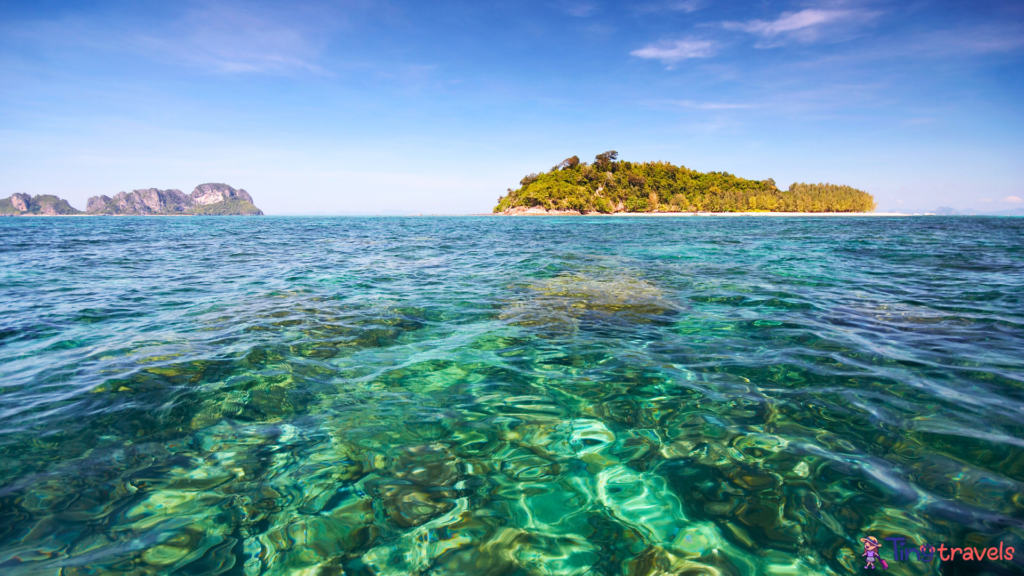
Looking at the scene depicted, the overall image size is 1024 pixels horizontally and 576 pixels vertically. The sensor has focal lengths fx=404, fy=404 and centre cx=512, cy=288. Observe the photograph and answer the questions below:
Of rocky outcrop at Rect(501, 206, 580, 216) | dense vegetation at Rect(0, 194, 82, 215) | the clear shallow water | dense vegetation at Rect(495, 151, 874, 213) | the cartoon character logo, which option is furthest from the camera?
dense vegetation at Rect(0, 194, 82, 215)

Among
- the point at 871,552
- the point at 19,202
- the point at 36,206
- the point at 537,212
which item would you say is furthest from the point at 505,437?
the point at 36,206

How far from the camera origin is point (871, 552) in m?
2.20

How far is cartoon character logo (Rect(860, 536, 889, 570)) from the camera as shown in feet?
7.00

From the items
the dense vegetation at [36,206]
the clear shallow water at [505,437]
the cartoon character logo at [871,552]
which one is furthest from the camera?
the dense vegetation at [36,206]

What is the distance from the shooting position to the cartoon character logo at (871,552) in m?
2.13

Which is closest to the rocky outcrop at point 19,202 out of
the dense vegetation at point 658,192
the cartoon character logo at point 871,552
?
the dense vegetation at point 658,192

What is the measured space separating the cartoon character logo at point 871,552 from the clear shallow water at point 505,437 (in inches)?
2.2

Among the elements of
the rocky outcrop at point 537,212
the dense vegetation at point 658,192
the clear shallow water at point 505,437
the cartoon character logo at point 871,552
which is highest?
the dense vegetation at point 658,192

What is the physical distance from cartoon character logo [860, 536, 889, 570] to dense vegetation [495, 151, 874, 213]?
131379 mm

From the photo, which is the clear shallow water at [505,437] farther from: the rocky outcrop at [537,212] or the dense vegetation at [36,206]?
the dense vegetation at [36,206]

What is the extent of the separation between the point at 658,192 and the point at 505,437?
476 ft

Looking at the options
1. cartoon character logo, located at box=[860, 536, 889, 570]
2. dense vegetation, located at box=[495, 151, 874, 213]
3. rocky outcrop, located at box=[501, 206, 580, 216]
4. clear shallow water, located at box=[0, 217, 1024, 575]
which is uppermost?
dense vegetation, located at box=[495, 151, 874, 213]

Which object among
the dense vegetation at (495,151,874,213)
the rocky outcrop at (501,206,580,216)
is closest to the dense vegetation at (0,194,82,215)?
the dense vegetation at (495,151,874,213)

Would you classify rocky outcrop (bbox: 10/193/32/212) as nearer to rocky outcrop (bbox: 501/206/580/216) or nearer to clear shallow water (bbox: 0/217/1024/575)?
rocky outcrop (bbox: 501/206/580/216)
